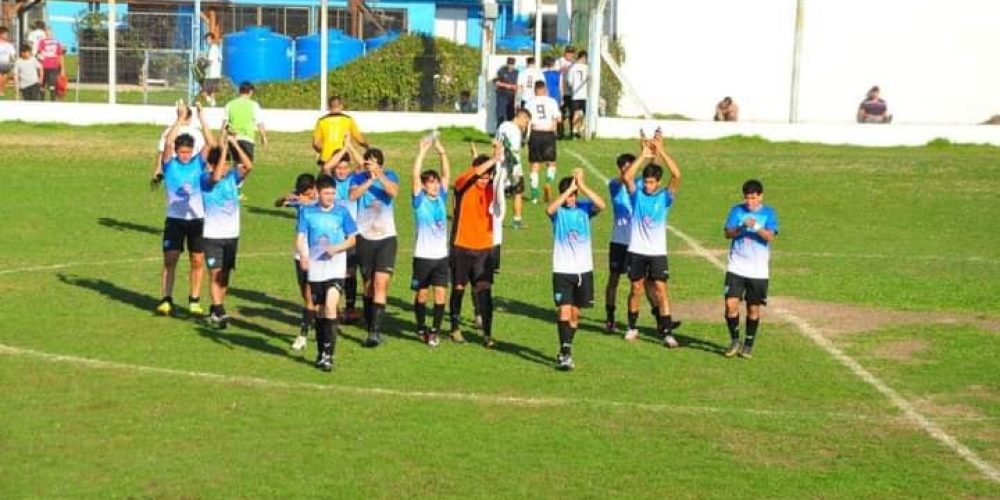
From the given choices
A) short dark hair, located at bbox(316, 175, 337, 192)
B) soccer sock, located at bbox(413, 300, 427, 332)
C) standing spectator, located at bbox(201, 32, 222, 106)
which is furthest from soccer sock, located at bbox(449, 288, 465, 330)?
A: standing spectator, located at bbox(201, 32, 222, 106)

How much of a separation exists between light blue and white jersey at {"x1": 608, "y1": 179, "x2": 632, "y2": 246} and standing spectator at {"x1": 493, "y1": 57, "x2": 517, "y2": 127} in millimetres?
19493

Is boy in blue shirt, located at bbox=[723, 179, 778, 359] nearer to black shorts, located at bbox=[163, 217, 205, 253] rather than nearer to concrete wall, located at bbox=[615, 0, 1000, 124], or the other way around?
black shorts, located at bbox=[163, 217, 205, 253]

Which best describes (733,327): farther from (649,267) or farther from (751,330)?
(649,267)

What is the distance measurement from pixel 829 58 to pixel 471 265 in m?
30.7

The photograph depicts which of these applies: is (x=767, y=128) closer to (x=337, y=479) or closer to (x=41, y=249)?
(x=41, y=249)

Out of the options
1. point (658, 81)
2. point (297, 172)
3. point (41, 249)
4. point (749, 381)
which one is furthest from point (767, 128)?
point (749, 381)

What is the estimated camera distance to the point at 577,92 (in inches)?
1566

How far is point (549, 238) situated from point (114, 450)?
13646 millimetres

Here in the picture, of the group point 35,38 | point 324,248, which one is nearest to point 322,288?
point 324,248

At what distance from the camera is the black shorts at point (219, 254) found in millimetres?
18625

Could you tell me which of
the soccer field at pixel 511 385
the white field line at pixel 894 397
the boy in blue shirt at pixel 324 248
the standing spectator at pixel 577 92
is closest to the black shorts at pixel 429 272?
the soccer field at pixel 511 385

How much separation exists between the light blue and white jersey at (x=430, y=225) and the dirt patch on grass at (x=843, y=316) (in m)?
3.59

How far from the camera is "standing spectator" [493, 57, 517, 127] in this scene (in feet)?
128

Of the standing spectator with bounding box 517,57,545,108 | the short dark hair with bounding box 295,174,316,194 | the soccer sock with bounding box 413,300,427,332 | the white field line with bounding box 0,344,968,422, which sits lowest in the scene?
the white field line with bounding box 0,344,968,422
